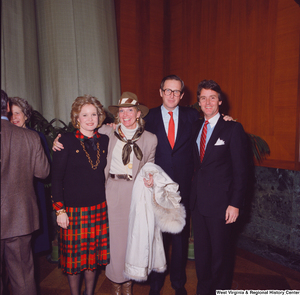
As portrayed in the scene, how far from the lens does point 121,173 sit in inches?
77.2

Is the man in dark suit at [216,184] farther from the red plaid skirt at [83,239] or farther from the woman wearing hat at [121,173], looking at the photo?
the red plaid skirt at [83,239]

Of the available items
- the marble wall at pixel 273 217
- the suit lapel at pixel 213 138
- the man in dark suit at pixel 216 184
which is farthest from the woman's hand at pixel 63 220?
the marble wall at pixel 273 217

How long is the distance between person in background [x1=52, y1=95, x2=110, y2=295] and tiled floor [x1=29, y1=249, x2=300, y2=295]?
560 mm

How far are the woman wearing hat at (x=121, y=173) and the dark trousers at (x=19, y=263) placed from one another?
0.57 meters

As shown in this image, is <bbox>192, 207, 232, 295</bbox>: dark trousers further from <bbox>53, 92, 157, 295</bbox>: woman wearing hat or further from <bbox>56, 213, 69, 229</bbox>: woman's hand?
<bbox>56, 213, 69, 229</bbox>: woman's hand

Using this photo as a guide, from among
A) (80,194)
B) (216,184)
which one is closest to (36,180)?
(80,194)

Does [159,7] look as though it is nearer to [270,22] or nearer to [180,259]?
[270,22]

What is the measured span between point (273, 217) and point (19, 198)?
2538mm

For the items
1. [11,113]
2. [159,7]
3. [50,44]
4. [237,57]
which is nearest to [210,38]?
[237,57]

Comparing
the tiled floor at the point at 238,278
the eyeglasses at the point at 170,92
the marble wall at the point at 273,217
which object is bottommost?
the tiled floor at the point at 238,278

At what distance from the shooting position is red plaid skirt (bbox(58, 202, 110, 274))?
1804mm

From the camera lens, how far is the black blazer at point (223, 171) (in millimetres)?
1825

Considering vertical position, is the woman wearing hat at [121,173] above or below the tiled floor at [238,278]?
above

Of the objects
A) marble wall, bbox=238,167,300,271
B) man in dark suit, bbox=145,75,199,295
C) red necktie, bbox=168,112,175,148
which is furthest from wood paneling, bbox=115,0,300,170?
red necktie, bbox=168,112,175,148
